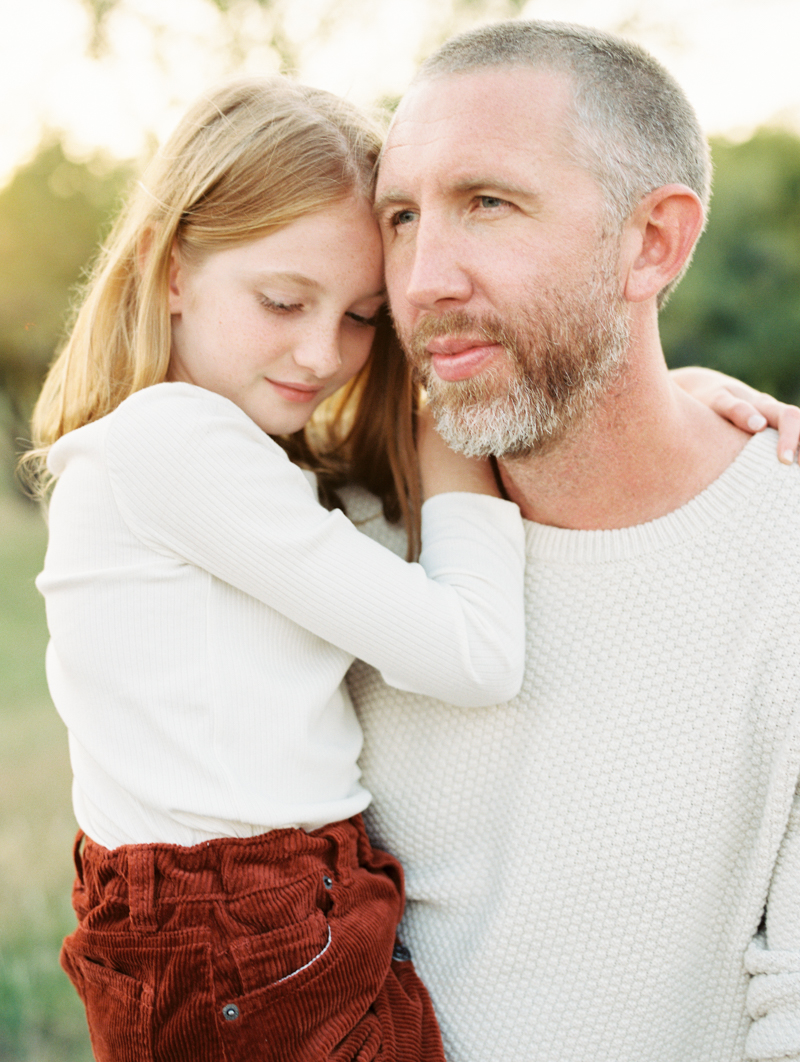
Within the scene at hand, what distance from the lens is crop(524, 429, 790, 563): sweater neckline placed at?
5.67ft

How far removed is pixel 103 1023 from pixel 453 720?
0.78 m

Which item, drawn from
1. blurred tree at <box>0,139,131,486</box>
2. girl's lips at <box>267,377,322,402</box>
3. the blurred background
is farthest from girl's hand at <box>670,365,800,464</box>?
blurred tree at <box>0,139,131,486</box>

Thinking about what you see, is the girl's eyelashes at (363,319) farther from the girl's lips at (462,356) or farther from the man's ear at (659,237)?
the man's ear at (659,237)

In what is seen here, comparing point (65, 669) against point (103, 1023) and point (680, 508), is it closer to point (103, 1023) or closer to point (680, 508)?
point (103, 1023)

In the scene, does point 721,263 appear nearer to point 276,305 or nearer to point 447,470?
point 447,470

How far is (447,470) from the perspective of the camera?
1895mm

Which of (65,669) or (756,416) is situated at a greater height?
(756,416)

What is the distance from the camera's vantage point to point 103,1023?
4.91ft

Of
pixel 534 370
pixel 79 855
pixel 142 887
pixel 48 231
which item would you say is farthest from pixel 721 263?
pixel 142 887

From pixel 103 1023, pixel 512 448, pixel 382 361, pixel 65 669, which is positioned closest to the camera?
pixel 103 1023

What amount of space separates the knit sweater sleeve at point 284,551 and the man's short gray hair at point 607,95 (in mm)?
765

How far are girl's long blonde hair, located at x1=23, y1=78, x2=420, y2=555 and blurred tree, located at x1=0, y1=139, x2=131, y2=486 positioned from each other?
7.72 metres

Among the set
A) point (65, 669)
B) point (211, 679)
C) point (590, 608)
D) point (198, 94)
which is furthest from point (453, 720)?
point (198, 94)

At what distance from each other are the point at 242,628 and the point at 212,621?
54 millimetres
